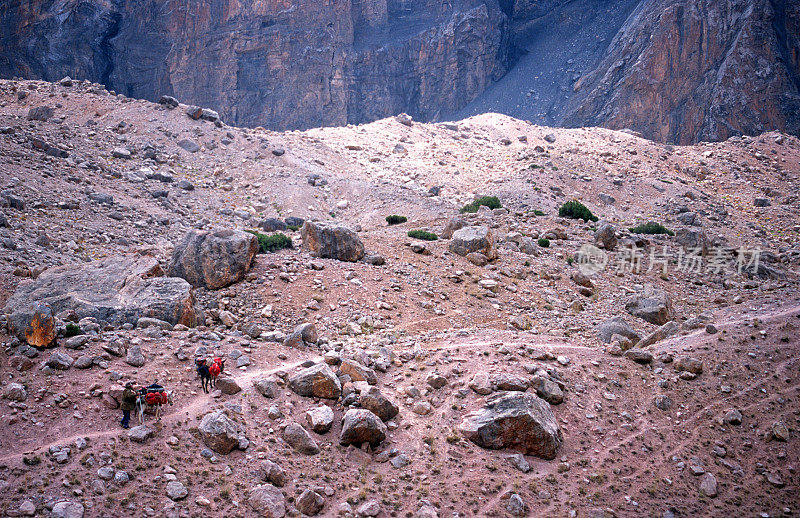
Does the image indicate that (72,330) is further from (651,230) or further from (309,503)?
(651,230)

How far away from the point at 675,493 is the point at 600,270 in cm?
1029

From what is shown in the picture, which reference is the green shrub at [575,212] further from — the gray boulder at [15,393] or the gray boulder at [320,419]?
Answer: the gray boulder at [15,393]

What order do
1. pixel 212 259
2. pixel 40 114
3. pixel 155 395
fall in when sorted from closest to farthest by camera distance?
pixel 155 395
pixel 212 259
pixel 40 114

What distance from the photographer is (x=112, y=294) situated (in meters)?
11.7

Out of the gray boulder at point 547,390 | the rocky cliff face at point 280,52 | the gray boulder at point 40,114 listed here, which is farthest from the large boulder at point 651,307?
the rocky cliff face at point 280,52

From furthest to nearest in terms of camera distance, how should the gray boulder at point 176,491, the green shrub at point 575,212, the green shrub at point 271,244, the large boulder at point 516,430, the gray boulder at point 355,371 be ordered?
1. the green shrub at point 575,212
2. the green shrub at point 271,244
3. the gray boulder at point 355,371
4. the large boulder at point 516,430
5. the gray boulder at point 176,491

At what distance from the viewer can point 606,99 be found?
180ft

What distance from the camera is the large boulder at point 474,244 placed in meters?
17.4

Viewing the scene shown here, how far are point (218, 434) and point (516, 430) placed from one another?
4.81m

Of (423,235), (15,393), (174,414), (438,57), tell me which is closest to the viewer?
(15,393)

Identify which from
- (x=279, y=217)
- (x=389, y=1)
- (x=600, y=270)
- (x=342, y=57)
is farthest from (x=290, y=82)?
(x=600, y=270)

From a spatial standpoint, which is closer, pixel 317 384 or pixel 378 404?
pixel 378 404

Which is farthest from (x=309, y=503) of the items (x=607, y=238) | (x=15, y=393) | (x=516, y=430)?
(x=607, y=238)

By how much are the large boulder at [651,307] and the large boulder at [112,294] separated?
37.7ft
